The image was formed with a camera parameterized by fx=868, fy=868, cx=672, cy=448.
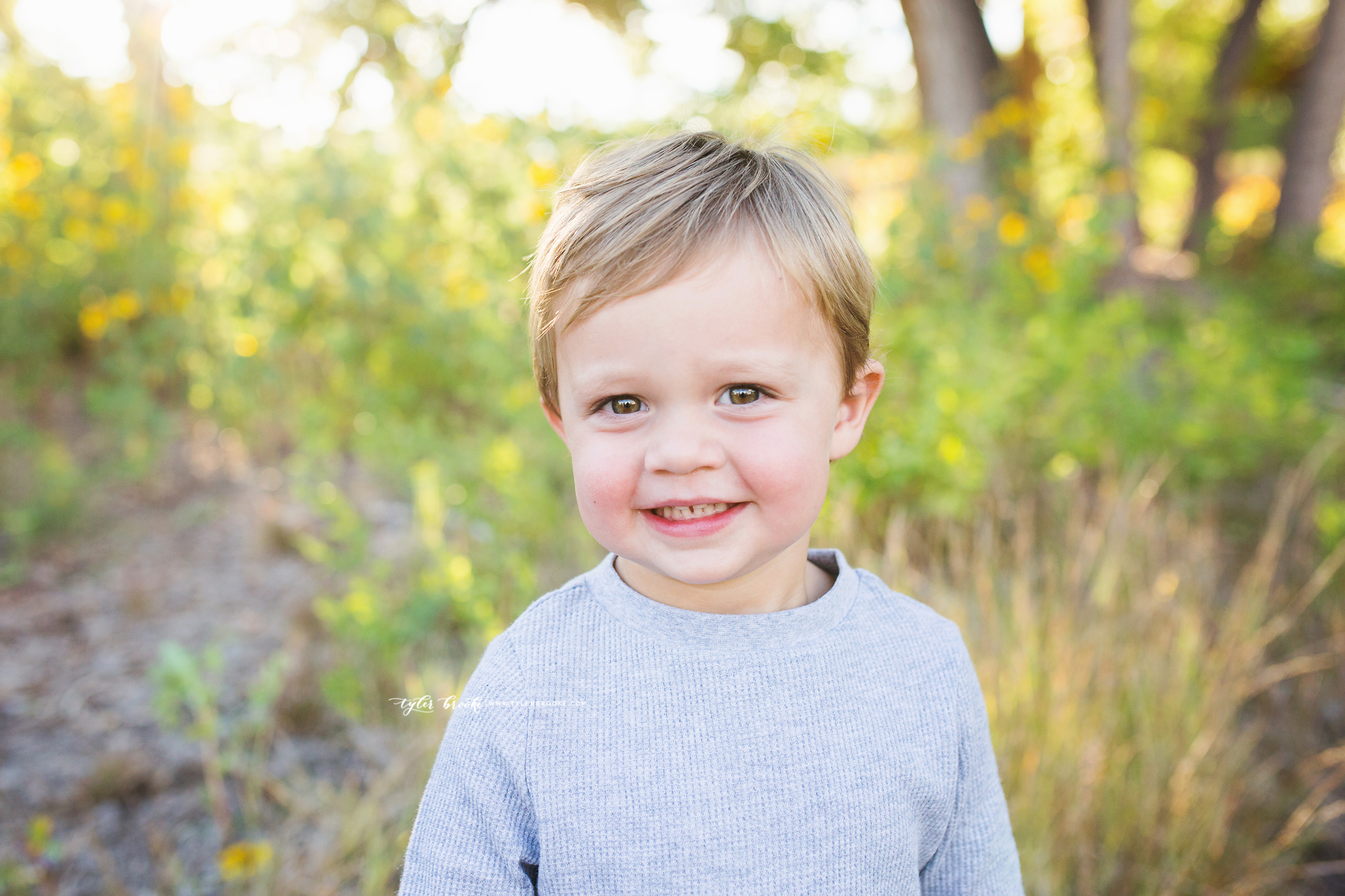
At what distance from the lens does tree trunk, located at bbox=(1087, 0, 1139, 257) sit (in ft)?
13.8

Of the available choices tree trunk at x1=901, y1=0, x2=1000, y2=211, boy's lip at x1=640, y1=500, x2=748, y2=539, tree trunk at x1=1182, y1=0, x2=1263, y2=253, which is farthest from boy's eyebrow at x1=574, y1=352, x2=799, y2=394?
tree trunk at x1=1182, y1=0, x2=1263, y2=253

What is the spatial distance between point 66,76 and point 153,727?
15.7ft

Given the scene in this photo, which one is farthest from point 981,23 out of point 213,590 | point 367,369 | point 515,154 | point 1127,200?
point 213,590

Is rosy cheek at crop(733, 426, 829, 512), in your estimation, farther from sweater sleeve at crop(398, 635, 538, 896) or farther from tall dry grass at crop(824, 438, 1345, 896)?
tall dry grass at crop(824, 438, 1345, 896)

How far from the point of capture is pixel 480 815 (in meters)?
0.94

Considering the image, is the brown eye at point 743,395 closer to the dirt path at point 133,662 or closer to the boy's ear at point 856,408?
the boy's ear at point 856,408

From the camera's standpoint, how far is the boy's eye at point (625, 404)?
38.5 inches

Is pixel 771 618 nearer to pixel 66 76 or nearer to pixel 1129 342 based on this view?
pixel 1129 342

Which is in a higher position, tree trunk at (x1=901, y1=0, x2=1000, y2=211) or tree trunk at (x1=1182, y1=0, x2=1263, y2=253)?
tree trunk at (x1=1182, y1=0, x2=1263, y2=253)

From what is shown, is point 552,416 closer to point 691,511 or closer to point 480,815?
point 691,511

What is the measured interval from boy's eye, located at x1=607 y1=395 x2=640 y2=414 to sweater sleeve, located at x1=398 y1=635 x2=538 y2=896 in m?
0.34

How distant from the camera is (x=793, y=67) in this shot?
22.2 feet

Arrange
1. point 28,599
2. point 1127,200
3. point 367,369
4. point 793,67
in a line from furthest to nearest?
point 793,67
point 367,369
point 1127,200
point 28,599

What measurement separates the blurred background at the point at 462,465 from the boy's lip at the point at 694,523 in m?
0.57
